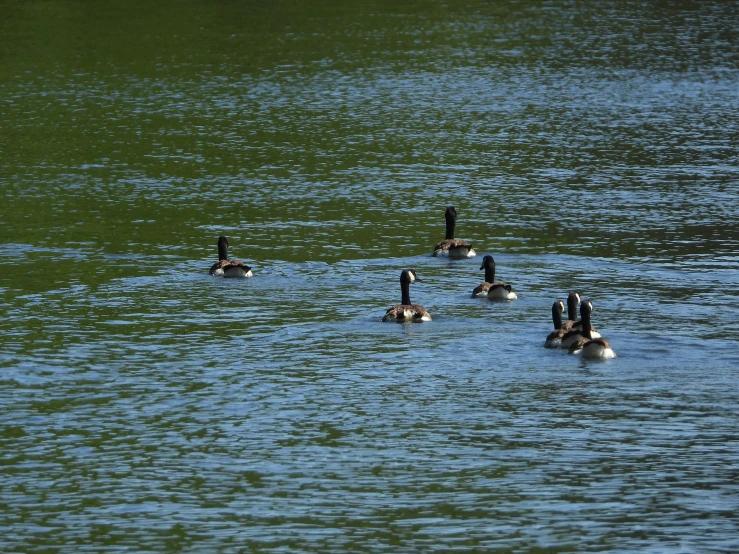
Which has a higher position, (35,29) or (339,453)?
(35,29)

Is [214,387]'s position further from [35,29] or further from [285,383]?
[35,29]

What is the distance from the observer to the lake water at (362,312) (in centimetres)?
2094

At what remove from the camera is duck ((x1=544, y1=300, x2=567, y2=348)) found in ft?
94.3

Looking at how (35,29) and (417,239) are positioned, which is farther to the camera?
(35,29)

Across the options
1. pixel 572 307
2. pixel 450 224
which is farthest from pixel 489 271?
pixel 450 224

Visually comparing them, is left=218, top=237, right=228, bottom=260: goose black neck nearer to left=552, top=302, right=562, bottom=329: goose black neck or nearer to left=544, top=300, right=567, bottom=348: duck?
left=544, top=300, right=567, bottom=348: duck

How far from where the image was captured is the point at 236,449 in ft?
76.6

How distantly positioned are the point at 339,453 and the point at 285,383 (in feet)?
13.2

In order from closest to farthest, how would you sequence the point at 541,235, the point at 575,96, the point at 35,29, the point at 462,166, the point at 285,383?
the point at 285,383
the point at 541,235
the point at 462,166
the point at 575,96
the point at 35,29

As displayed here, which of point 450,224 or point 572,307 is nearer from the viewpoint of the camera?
point 572,307

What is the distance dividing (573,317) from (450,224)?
941 centimetres

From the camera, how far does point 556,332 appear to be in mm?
28750

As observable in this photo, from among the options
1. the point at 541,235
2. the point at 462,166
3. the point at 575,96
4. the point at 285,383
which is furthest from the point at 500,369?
the point at 575,96

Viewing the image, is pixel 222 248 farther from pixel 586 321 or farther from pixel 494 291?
pixel 586 321
